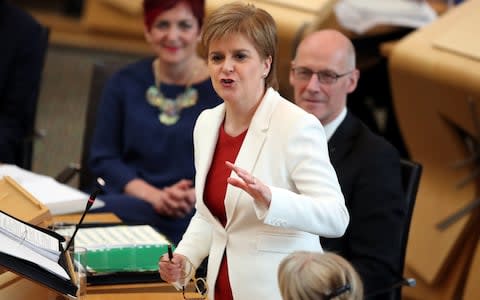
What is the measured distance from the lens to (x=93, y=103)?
4.32 meters

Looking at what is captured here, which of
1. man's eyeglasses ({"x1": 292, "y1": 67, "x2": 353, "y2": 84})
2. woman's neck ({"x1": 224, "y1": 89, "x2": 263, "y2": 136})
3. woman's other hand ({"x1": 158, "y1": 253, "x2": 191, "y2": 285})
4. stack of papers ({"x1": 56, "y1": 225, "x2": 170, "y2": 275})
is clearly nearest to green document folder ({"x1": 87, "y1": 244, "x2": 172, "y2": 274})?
stack of papers ({"x1": 56, "y1": 225, "x2": 170, "y2": 275})

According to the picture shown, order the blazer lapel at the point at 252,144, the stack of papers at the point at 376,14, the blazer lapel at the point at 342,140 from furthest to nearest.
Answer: the stack of papers at the point at 376,14
the blazer lapel at the point at 342,140
the blazer lapel at the point at 252,144

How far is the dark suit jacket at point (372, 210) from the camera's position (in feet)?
9.72

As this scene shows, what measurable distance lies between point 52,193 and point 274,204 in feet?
4.63

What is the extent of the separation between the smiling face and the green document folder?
72 cm

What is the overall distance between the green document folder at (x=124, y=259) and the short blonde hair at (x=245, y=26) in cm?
71

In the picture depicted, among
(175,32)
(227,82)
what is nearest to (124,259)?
(227,82)

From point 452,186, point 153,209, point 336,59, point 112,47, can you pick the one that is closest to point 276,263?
point 336,59

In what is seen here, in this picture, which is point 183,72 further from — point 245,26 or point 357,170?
point 245,26

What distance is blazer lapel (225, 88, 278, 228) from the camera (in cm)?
232

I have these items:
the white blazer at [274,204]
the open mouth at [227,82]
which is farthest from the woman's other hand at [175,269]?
the open mouth at [227,82]

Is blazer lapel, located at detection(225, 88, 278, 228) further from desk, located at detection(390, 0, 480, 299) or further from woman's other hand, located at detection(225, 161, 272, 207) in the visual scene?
desk, located at detection(390, 0, 480, 299)

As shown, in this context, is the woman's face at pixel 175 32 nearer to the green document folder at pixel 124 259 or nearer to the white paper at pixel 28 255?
the green document folder at pixel 124 259

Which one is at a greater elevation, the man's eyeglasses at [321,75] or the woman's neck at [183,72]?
the man's eyeglasses at [321,75]
